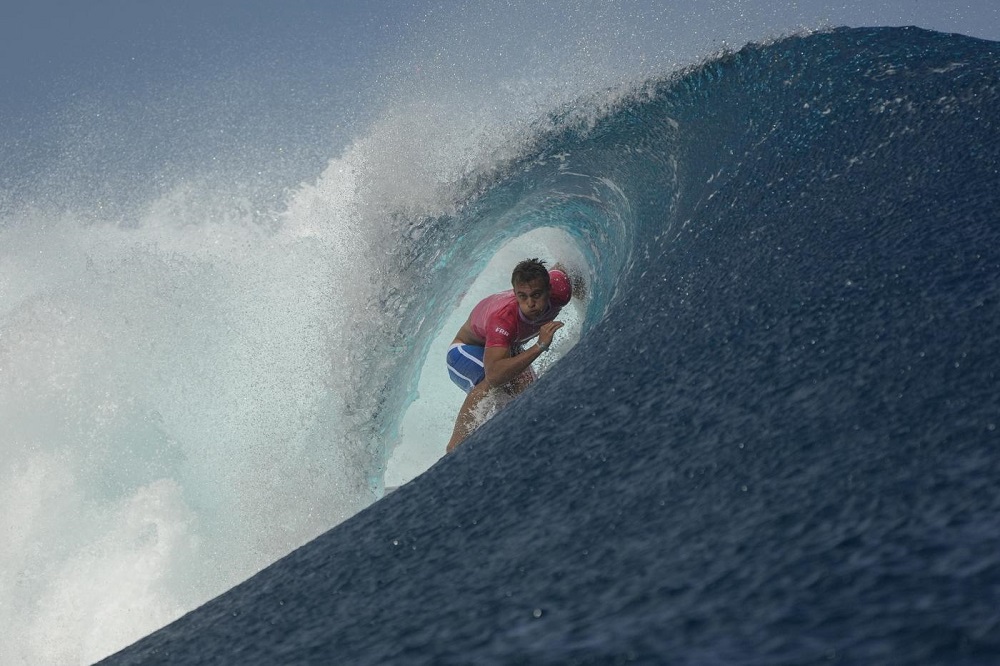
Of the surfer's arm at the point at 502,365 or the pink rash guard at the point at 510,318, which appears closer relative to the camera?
the surfer's arm at the point at 502,365

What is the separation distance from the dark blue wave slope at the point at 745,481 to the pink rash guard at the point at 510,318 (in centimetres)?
132

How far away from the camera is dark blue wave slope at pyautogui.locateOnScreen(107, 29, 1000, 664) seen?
776 mm

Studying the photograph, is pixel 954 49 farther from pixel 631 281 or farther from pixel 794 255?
pixel 794 255

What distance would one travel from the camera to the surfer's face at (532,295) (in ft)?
11.5

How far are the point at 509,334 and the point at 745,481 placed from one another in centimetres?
263

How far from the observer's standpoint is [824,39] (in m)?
3.76

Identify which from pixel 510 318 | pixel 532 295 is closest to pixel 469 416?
pixel 510 318

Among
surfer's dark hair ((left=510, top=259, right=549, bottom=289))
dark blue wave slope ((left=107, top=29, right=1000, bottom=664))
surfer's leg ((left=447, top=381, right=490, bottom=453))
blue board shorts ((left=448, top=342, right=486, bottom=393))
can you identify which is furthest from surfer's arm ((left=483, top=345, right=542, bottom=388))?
dark blue wave slope ((left=107, top=29, right=1000, bottom=664))

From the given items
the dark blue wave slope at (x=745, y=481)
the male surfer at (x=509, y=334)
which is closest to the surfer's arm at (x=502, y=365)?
the male surfer at (x=509, y=334)

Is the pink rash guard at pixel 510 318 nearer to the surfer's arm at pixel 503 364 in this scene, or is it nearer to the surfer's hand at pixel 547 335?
the surfer's arm at pixel 503 364

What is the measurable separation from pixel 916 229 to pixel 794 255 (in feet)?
0.82

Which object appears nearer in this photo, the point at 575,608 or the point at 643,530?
the point at 575,608

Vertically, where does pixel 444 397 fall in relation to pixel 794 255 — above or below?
above

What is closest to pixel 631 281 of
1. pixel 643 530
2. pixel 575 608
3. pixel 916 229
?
pixel 916 229
